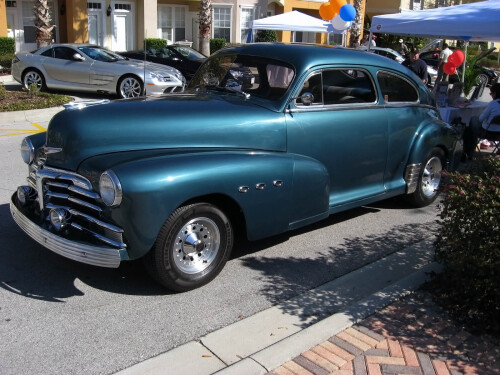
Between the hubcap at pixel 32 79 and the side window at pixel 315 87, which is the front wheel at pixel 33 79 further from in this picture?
the side window at pixel 315 87

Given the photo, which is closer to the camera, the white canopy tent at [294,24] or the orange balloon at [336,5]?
the orange balloon at [336,5]

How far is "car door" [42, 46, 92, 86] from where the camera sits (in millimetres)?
13898

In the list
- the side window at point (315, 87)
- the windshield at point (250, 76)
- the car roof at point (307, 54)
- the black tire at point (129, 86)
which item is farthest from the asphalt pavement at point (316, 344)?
the black tire at point (129, 86)

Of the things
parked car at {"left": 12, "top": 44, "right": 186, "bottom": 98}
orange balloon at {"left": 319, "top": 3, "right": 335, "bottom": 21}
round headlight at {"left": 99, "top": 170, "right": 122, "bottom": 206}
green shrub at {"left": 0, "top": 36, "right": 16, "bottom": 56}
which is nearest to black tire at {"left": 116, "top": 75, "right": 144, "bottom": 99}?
parked car at {"left": 12, "top": 44, "right": 186, "bottom": 98}

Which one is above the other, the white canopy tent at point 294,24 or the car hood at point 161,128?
the white canopy tent at point 294,24

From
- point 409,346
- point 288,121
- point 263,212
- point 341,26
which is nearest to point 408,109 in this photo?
point 288,121

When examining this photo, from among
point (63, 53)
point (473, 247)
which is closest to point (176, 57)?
point (63, 53)

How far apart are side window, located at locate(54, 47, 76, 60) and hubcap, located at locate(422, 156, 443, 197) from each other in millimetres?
10569

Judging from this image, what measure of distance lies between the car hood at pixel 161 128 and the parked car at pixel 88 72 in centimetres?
913

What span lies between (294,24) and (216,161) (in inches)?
612

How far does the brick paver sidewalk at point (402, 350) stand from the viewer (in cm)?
335

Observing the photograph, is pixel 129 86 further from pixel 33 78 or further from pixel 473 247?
pixel 473 247

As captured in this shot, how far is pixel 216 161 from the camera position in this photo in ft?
13.7

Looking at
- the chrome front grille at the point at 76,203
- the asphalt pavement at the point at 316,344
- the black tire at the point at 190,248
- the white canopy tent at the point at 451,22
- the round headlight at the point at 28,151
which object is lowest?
the asphalt pavement at the point at 316,344
